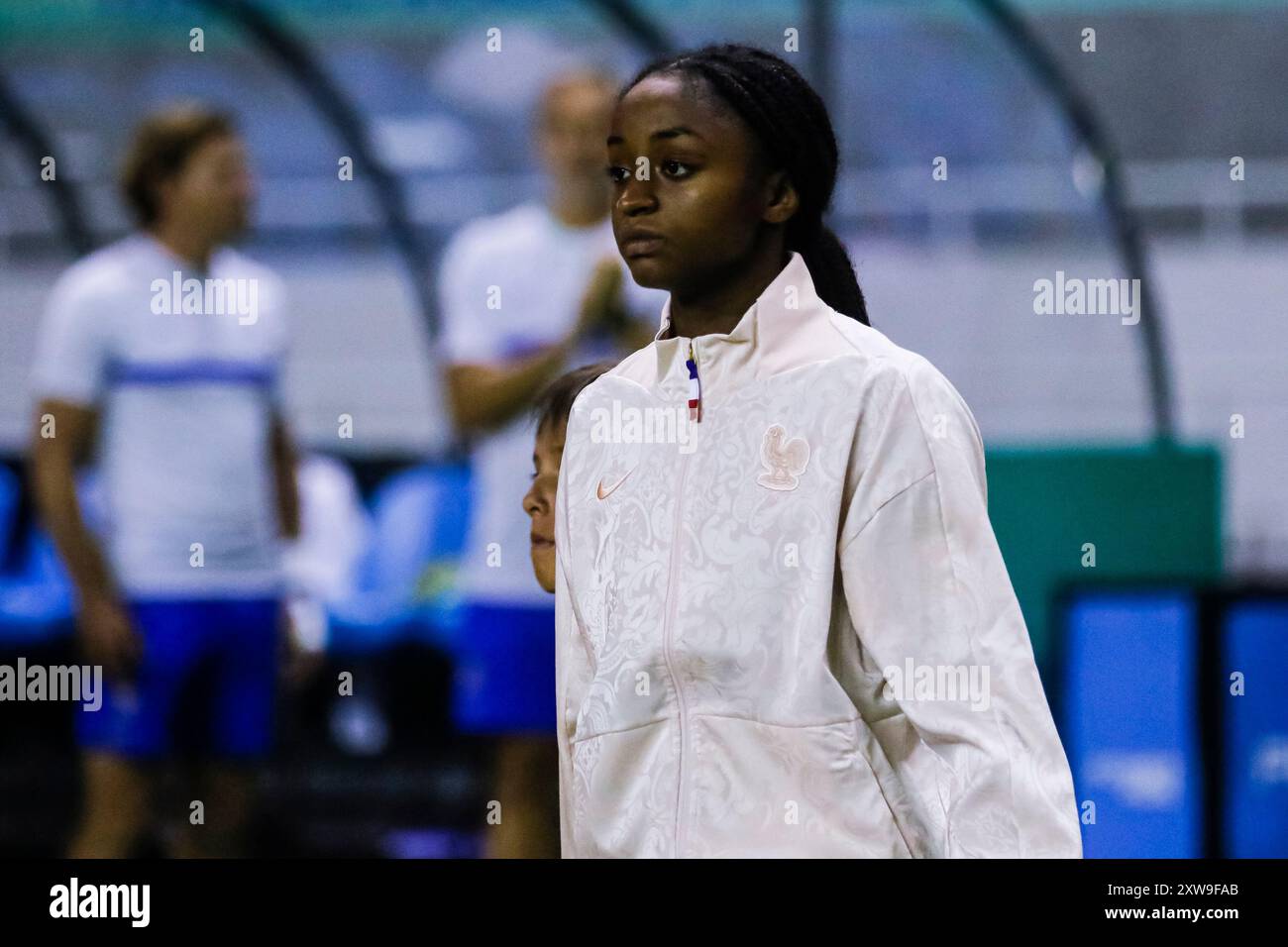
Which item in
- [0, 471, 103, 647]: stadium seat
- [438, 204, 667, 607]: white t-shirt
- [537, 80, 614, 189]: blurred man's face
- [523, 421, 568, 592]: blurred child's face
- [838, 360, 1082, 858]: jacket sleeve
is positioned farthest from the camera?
[0, 471, 103, 647]: stadium seat

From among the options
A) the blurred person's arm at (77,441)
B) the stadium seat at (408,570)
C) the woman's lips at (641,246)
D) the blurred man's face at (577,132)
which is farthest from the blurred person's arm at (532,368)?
the woman's lips at (641,246)

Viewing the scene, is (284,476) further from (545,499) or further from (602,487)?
(602,487)

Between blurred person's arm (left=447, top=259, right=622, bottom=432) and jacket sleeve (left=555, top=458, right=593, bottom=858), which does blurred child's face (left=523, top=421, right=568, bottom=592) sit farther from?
blurred person's arm (left=447, top=259, right=622, bottom=432)

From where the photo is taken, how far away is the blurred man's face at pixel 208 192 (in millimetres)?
3668

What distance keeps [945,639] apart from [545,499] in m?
0.74

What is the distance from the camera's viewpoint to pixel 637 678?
6.44 feet

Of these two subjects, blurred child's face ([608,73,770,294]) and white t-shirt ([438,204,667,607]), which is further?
white t-shirt ([438,204,667,607])

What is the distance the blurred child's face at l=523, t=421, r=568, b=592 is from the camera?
2457 millimetres

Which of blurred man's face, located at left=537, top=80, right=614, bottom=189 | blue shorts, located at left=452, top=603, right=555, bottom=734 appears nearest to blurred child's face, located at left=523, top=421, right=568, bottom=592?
blue shorts, located at left=452, top=603, right=555, bottom=734

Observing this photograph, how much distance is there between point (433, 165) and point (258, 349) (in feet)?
2.88

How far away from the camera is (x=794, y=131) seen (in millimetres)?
2053

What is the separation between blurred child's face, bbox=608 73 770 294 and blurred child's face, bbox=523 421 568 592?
0.46 metres

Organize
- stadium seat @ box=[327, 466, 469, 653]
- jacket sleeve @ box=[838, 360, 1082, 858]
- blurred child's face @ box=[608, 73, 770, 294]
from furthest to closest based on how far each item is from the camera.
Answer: stadium seat @ box=[327, 466, 469, 653] → blurred child's face @ box=[608, 73, 770, 294] → jacket sleeve @ box=[838, 360, 1082, 858]
